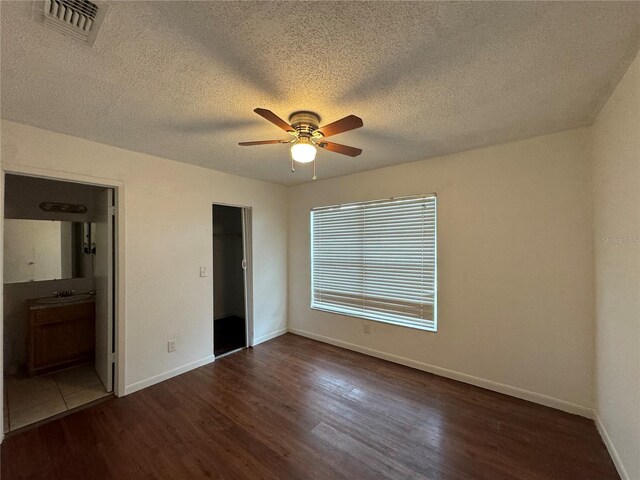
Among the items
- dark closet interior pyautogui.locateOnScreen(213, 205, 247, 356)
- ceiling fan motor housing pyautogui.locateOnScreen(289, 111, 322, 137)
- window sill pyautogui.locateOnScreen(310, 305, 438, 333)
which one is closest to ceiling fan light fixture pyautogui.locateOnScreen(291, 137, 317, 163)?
ceiling fan motor housing pyautogui.locateOnScreen(289, 111, 322, 137)

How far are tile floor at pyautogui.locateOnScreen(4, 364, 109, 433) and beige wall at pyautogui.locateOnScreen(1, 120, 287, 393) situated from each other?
462 millimetres

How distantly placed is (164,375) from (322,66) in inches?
130

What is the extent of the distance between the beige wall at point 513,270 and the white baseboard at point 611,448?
0.17 metres

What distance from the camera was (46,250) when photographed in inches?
125

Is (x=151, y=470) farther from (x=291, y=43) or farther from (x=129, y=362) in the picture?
(x=291, y=43)

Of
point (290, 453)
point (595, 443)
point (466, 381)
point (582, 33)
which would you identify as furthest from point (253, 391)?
point (582, 33)

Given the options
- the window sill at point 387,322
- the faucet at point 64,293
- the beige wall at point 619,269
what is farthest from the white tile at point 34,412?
the beige wall at point 619,269

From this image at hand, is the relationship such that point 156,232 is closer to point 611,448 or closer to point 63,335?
point 63,335

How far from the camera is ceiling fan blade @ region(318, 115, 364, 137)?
5.15 ft

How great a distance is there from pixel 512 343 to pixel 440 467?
4.59ft

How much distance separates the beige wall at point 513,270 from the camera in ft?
7.33

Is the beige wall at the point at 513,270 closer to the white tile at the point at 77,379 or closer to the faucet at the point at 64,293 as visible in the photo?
the white tile at the point at 77,379

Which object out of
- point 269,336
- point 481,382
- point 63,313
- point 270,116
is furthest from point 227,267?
point 481,382

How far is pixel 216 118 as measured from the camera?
2.01 metres
